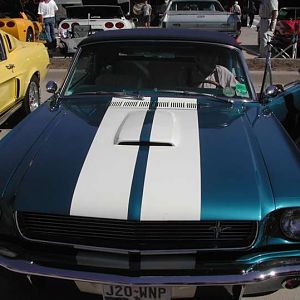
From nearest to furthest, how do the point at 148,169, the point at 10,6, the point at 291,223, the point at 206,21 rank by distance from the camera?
the point at 291,223
the point at 148,169
the point at 206,21
the point at 10,6

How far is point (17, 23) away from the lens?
13328 millimetres

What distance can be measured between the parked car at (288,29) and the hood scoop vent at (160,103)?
9553 mm

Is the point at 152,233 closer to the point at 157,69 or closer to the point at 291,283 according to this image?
the point at 291,283

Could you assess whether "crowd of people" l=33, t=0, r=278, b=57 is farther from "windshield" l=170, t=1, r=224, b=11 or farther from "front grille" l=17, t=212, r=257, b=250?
"front grille" l=17, t=212, r=257, b=250

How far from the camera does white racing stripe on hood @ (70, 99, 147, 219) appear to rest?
8.27ft

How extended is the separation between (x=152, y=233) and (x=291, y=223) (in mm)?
709

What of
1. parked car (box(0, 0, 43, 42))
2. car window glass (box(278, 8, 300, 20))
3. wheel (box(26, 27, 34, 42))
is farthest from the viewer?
car window glass (box(278, 8, 300, 20))

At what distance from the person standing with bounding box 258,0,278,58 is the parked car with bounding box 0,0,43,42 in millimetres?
6148

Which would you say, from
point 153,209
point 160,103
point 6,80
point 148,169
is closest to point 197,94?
point 160,103

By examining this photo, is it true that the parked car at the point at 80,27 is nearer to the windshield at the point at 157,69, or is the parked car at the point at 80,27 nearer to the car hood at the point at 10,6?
the car hood at the point at 10,6

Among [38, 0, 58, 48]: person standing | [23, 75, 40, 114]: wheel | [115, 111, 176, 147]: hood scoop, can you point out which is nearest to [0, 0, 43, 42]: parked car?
[38, 0, 58, 48]: person standing

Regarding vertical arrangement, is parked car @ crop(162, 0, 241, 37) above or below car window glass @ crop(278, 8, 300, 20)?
above

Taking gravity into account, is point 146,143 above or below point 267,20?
above

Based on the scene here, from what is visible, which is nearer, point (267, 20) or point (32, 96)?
point (32, 96)
